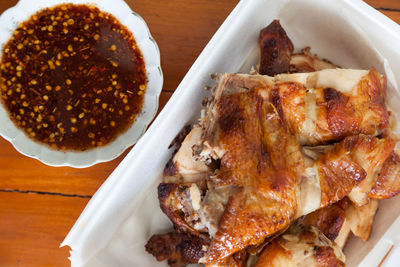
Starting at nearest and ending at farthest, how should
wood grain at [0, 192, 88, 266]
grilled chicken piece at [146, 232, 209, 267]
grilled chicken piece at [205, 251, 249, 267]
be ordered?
grilled chicken piece at [205, 251, 249, 267] → grilled chicken piece at [146, 232, 209, 267] → wood grain at [0, 192, 88, 266]

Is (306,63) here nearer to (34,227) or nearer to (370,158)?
(370,158)

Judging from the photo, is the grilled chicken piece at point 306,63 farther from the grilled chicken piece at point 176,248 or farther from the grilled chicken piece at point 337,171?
the grilled chicken piece at point 176,248

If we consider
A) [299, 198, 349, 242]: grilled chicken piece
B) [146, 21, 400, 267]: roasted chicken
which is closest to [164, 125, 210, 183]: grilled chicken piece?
[146, 21, 400, 267]: roasted chicken

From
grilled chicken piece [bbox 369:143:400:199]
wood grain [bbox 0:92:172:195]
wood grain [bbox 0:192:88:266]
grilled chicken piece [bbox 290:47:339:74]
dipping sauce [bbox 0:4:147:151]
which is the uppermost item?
grilled chicken piece [bbox 290:47:339:74]

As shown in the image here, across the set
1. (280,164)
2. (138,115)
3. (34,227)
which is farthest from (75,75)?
(280,164)

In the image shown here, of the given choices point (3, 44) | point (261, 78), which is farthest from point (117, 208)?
point (3, 44)

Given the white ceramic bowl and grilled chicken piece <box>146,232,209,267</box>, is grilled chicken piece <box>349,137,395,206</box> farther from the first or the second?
the white ceramic bowl
